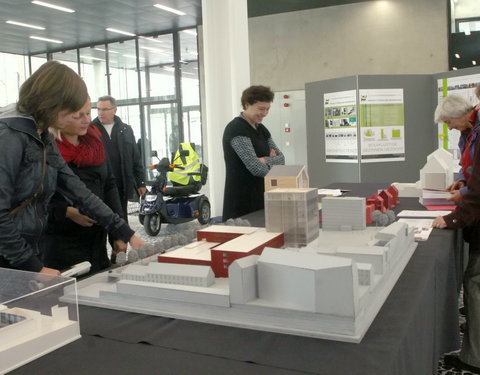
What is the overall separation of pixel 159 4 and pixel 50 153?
25.3 feet

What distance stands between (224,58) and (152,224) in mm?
2246

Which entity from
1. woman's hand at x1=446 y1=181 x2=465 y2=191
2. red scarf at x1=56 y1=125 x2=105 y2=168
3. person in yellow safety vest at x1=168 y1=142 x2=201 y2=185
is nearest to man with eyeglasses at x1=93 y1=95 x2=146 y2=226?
red scarf at x1=56 y1=125 x2=105 y2=168

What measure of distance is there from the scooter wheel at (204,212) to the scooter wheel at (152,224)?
26.1 inches

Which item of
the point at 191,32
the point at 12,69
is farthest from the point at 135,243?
the point at 12,69

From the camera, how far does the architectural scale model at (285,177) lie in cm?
226

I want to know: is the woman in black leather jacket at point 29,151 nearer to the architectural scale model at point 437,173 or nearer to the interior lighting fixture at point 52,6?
the architectural scale model at point 437,173

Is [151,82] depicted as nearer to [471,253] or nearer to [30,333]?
[471,253]

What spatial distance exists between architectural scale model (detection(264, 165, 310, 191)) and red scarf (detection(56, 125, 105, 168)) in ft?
2.65

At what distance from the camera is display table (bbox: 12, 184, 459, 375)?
3.35ft

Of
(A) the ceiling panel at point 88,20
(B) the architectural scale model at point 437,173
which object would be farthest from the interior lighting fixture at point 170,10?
(B) the architectural scale model at point 437,173

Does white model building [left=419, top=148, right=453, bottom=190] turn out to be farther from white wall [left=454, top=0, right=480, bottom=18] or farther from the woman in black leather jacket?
white wall [left=454, top=0, right=480, bottom=18]

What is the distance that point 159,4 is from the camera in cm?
880

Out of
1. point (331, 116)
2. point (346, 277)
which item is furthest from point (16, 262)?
point (331, 116)

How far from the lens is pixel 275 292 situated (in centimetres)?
121
